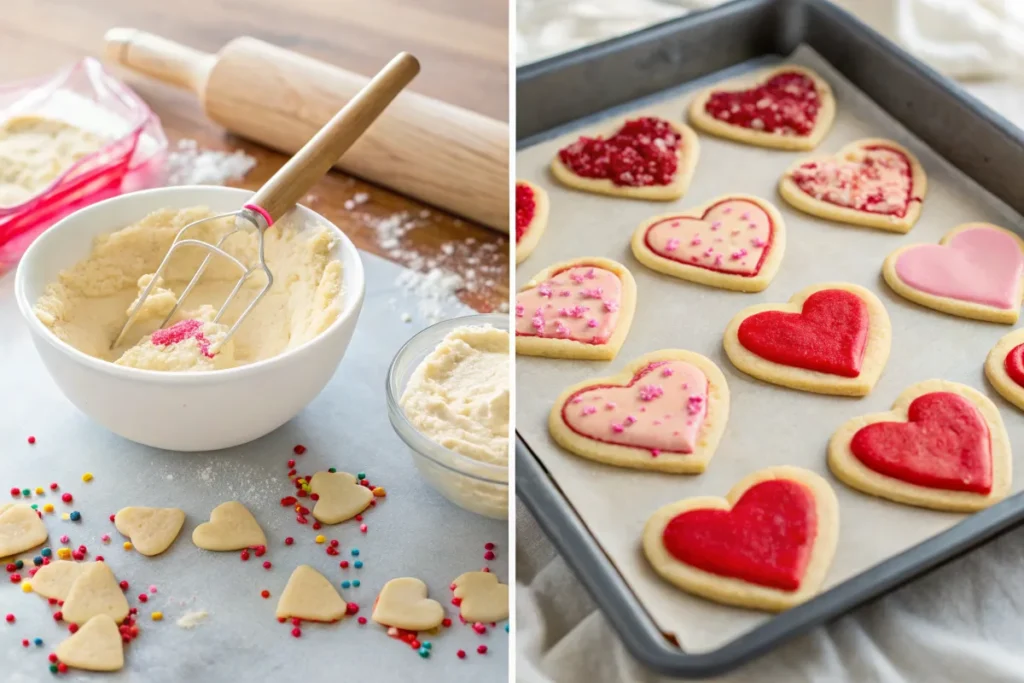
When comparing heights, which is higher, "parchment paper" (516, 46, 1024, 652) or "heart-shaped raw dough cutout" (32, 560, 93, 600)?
"parchment paper" (516, 46, 1024, 652)

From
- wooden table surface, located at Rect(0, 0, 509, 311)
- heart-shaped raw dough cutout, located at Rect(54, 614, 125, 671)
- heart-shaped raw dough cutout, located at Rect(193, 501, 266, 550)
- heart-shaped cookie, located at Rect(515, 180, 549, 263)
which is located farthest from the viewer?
wooden table surface, located at Rect(0, 0, 509, 311)

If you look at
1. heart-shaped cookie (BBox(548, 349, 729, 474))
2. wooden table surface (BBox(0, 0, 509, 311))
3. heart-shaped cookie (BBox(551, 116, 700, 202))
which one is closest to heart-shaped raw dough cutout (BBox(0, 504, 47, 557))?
heart-shaped cookie (BBox(548, 349, 729, 474))

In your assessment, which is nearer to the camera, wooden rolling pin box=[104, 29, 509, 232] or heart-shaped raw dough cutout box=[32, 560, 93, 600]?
heart-shaped raw dough cutout box=[32, 560, 93, 600]

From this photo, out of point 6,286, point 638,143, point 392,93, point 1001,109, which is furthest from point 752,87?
point 6,286

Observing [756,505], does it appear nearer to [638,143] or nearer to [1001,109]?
[638,143]

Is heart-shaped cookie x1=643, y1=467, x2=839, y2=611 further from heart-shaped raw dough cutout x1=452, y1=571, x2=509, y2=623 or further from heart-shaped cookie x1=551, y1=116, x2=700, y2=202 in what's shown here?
heart-shaped cookie x1=551, y1=116, x2=700, y2=202
